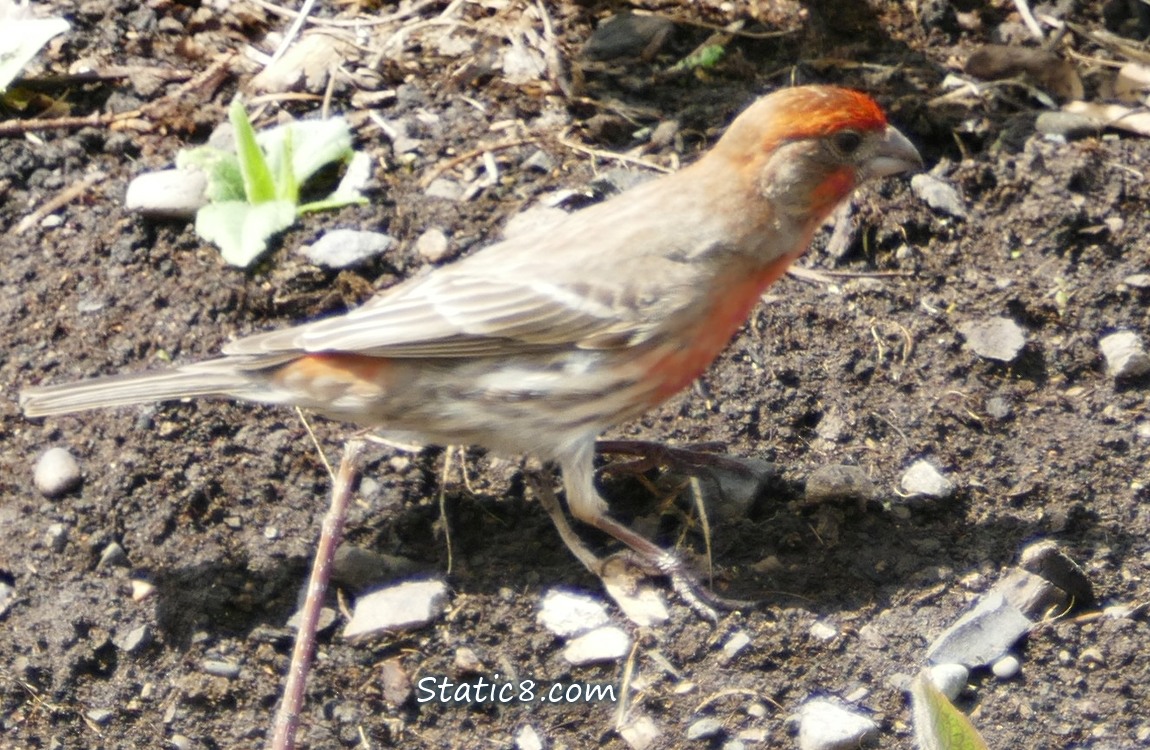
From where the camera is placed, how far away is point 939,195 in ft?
17.6

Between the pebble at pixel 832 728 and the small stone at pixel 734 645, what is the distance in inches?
10.2

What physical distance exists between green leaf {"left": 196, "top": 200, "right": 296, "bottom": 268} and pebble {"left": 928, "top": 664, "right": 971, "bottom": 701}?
269cm

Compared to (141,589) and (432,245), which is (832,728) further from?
(432,245)

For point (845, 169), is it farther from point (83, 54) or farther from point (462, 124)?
point (83, 54)

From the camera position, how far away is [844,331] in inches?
196

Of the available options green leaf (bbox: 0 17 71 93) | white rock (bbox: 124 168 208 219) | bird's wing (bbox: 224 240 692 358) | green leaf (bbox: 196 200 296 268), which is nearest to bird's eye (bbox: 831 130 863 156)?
bird's wing (bbox: 224 240 692 358)

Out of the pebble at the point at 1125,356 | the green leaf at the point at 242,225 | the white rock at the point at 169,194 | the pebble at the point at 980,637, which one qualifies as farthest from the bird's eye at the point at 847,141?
the white rock at the point at 169,194

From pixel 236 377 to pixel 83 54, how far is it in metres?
2.13

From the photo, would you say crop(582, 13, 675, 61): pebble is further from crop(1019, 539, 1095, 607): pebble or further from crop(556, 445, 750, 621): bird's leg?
crop(1019, 539, 1095, 607): pebble

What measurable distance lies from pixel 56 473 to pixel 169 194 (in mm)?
1222

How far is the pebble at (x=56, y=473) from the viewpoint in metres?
4.49

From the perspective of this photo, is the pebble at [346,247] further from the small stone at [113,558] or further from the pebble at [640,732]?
the pebble at [640,732]

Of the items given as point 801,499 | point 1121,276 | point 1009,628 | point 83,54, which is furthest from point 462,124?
point 1009,628

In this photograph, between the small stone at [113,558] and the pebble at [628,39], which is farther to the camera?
the pebble at [628,39]
